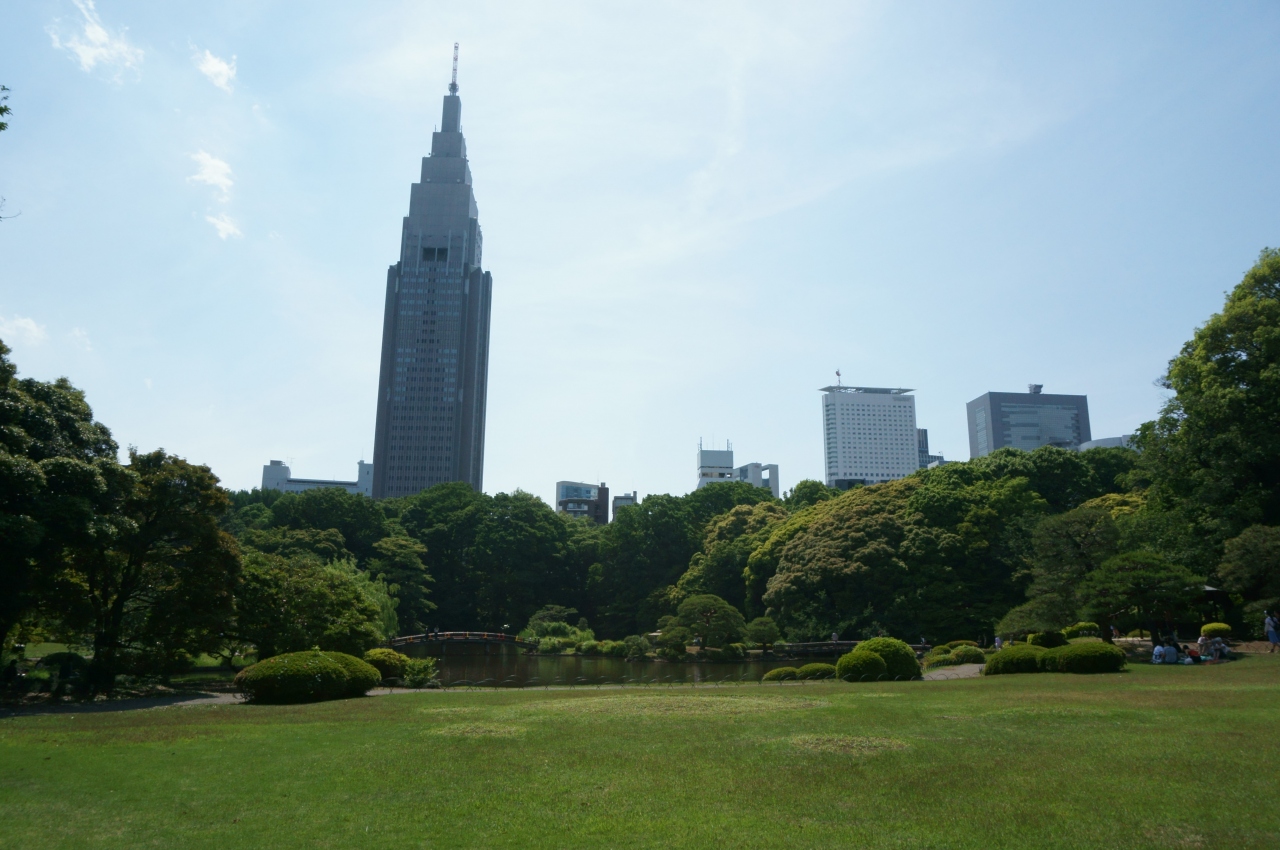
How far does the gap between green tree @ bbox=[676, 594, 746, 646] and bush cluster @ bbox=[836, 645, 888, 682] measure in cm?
1679

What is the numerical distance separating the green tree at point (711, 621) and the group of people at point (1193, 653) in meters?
19.5

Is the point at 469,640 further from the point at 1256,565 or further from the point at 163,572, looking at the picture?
the point at 1256,565

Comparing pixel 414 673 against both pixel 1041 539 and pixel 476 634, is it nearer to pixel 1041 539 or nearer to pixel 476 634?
pixel 1041 539

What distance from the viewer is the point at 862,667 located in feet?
71.1

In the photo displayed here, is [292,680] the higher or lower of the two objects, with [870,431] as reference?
lower

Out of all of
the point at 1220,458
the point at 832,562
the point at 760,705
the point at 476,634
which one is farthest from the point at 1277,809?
the point at 476,634

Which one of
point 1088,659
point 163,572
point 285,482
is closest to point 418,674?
point 163,572

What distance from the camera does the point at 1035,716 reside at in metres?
11.8

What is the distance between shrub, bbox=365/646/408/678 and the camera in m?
23.4

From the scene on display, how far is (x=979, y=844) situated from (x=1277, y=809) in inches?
105

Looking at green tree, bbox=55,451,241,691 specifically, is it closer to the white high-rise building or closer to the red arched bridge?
the red arched bridge

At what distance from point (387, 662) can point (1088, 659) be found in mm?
19048

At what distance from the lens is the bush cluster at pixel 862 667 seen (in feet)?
70.4

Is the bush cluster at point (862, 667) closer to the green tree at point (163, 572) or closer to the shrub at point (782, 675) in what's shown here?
the shrub at point (782, 675)
